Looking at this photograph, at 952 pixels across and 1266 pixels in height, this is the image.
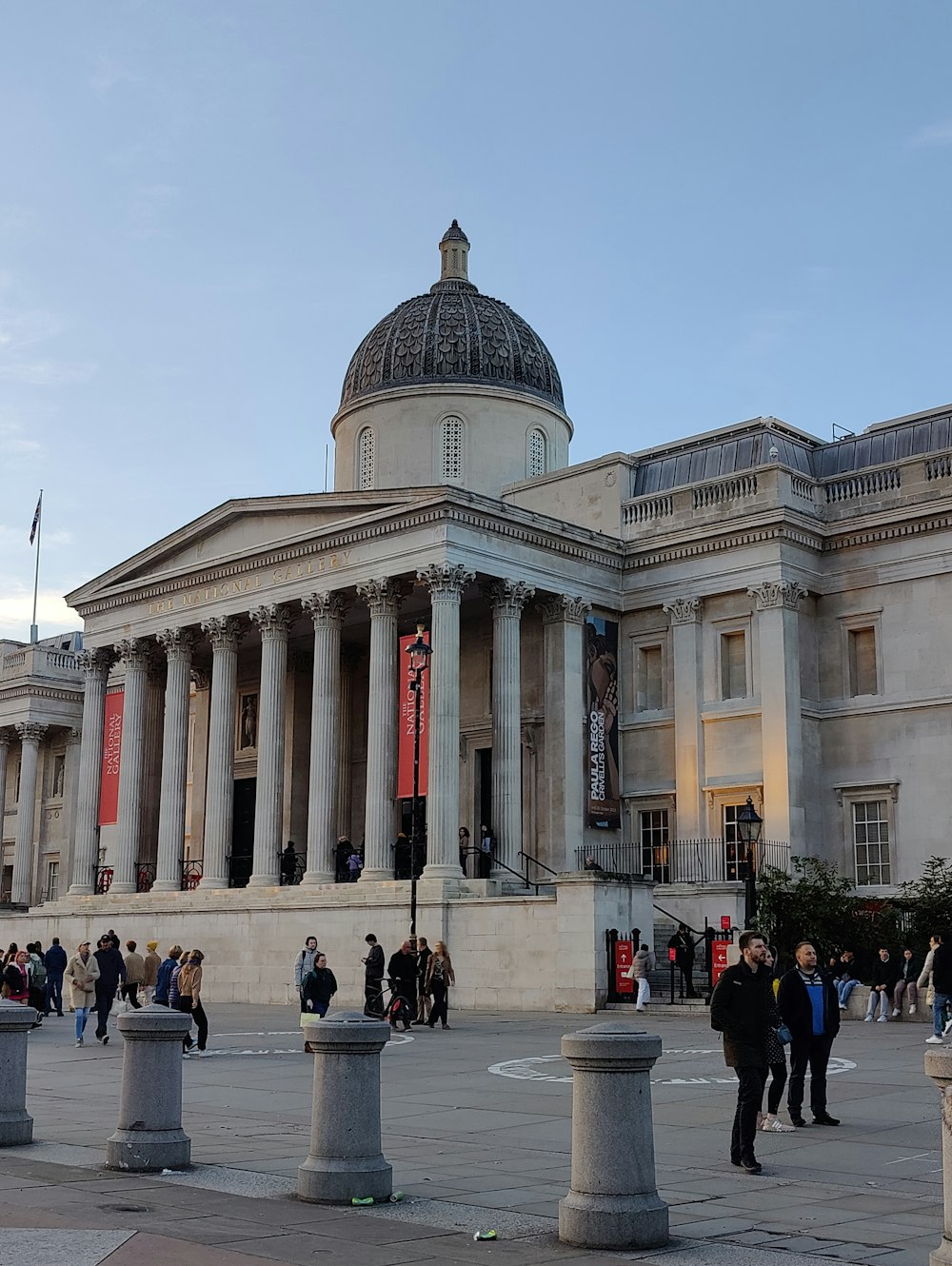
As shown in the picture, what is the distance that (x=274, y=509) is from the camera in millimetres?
45312

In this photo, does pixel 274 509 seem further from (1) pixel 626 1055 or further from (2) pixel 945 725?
(1) pixel 626 1055

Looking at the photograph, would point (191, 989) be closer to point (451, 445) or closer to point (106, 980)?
point (106, 980)

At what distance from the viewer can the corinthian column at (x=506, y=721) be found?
133ft

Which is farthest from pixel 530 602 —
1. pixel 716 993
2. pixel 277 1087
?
pixel 716 993

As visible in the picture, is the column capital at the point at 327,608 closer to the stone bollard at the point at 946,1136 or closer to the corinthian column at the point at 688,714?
the corinthian column at the point at 688,714

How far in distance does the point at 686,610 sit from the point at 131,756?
19095mm

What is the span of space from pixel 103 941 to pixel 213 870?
61.6 feet

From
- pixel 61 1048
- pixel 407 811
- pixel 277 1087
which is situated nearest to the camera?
pixel 277 1087

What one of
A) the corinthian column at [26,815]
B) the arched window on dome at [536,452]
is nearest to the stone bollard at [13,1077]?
the arched window on dome at [536,452]

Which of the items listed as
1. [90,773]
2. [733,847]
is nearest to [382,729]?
[733,847]

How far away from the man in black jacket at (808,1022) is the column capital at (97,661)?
3946cm

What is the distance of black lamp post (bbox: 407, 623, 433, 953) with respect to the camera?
33719mm

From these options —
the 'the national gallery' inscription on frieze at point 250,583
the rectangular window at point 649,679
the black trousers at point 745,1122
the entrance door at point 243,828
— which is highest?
the 'the national gallery' inscription on frieze at point 250,583

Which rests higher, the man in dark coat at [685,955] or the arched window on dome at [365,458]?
the arched window on dome at [365,458]
